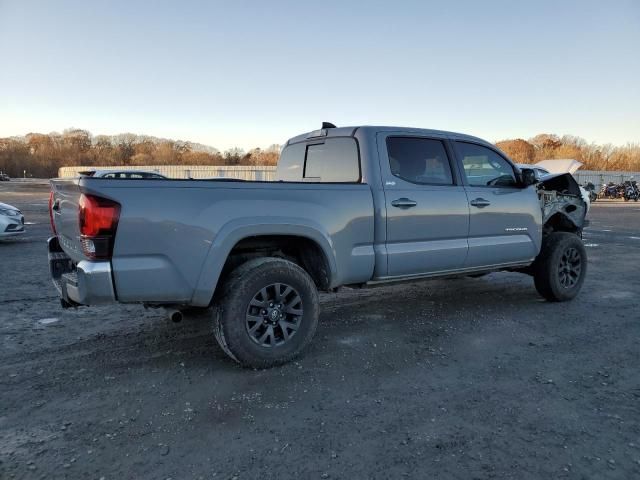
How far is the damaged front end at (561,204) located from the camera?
5.86m

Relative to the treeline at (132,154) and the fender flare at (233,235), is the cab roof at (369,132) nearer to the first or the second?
the fender flare at (233,235)

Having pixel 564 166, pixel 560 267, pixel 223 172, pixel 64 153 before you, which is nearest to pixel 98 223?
pixel 560 267

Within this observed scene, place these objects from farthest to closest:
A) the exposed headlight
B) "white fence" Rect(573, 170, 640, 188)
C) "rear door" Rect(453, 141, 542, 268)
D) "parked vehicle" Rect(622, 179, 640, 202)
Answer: "white fence" Rect(573, 170, 640, 188) < "parked vehicle" Rect(622, 179, 640, 202) < the exposed headlight < "rear door" Rect(453, 141, 542, 268)

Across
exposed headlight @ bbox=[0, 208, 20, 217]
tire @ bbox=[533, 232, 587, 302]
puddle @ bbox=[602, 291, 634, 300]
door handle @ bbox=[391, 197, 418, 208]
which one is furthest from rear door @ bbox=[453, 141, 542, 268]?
exposed headlight @ bbox=[0, 208, 20, 217]

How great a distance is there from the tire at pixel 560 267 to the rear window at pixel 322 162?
2892mm

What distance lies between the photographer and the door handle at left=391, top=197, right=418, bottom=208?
13.9 ft

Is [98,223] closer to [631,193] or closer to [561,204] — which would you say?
[561,204]

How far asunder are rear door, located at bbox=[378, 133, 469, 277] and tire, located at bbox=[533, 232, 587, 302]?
1521 mm

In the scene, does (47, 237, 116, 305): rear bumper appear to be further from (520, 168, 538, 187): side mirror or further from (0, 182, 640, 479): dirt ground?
(520, 168, 538, 187): side mirror

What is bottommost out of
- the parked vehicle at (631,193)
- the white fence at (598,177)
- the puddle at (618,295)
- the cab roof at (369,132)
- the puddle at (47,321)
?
the puddle at (47,321)

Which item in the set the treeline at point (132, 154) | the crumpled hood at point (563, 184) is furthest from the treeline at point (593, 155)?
the crumpled hood at point (563, 184)

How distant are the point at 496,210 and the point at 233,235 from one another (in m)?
3.03

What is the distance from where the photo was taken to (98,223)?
9.93 feet

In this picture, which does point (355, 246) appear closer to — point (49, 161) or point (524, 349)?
point (524, 349)
